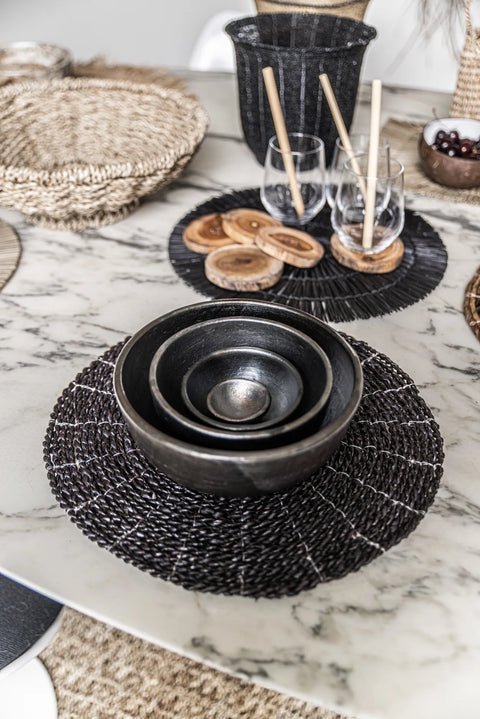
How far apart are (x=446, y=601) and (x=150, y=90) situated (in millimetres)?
1008

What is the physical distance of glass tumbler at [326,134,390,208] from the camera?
102 cm

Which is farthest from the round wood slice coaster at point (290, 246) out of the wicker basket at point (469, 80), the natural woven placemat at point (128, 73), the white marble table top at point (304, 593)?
the natural woven placemat at point (128, 73)

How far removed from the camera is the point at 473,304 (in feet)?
2.77

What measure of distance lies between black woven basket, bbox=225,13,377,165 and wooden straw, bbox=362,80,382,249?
0.21 meters

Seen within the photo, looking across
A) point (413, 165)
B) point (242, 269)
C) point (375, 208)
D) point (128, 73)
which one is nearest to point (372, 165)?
point (375, 208)

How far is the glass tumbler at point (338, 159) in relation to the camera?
40.3 inches

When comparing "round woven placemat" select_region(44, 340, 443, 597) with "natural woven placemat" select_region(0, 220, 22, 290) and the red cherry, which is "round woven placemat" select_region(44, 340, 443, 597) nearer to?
"natural woven placemat" select_region(0, 220, 22, 290)

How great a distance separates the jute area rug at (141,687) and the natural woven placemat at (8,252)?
1.77 feet

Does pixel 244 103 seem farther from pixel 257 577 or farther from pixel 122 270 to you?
pixel 257 577

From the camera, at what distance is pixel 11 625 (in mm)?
837

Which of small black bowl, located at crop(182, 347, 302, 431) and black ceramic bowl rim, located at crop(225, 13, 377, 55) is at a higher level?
black ceramic bowl rim, located at crop(225, 13, 377, 55)

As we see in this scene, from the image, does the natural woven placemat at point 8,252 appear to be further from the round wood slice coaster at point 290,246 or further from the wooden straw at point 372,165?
the wooden straw at point 372,165

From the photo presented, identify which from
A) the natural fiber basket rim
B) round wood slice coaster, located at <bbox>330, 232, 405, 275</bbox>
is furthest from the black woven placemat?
the natural fiber basket rim

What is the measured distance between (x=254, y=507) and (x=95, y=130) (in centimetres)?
89
